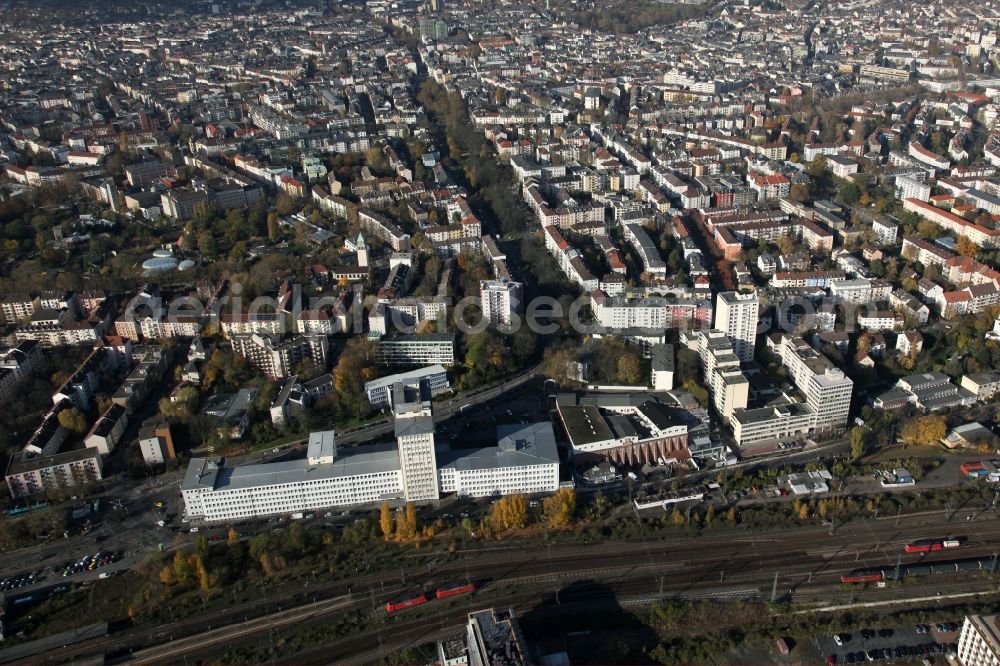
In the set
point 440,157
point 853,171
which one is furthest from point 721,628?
point 440,157

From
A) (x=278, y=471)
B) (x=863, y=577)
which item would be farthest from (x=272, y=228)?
(x=863, y=577)

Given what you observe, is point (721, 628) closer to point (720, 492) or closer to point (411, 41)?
point (720, 492)

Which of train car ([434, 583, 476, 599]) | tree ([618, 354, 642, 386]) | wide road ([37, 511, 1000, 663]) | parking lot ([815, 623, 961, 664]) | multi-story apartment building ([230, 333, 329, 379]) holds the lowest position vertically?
parking lot ([815, 623, 961, 664])

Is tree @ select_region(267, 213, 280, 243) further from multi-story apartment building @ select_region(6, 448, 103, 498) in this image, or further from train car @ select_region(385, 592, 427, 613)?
train car @ select_region(385, 592, 427, 613)

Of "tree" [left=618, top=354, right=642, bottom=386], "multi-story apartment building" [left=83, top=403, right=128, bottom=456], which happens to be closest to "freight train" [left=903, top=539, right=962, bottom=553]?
"tree" [left=618, top=354, right=642, bottom=386]

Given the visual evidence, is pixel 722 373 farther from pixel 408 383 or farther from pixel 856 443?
pixel 408 383

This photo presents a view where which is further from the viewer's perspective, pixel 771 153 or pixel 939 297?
pixel 771 153
